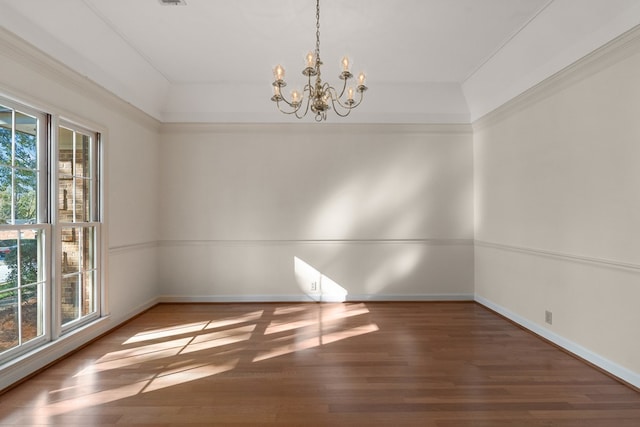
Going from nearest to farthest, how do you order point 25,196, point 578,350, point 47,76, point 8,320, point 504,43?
point 8,320
point 25,196
point 47,76
point 578,350
point 504,43

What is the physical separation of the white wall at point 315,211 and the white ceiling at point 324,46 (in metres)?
0.38

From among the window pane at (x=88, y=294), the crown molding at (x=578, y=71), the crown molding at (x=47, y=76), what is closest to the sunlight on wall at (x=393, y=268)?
the crown molding at (x=578, y=71)

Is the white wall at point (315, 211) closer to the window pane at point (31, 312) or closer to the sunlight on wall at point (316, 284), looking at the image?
the sunlight on wall at point (316, 284)

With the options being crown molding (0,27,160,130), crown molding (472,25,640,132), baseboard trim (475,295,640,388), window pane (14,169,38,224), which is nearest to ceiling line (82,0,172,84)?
crown molding (0,27,160,130)

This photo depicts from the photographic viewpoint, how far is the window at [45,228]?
9.23ft

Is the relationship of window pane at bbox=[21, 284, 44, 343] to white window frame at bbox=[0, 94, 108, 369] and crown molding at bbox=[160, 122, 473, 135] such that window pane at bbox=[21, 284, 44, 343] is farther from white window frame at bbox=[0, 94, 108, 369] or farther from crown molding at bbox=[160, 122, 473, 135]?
crown molding at bbox=[160, 122, 473, 135]

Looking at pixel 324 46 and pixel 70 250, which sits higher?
pixel 324 46

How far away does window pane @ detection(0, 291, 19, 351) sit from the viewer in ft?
8.95

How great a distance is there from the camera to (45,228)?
123 inches

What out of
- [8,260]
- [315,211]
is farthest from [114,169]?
[315,211]

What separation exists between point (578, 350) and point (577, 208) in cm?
130

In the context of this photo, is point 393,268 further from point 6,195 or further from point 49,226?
point 6,195

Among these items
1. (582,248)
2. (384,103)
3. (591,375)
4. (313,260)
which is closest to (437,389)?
(591,375)

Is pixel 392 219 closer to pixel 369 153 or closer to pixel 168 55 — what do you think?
pixel 369 153
